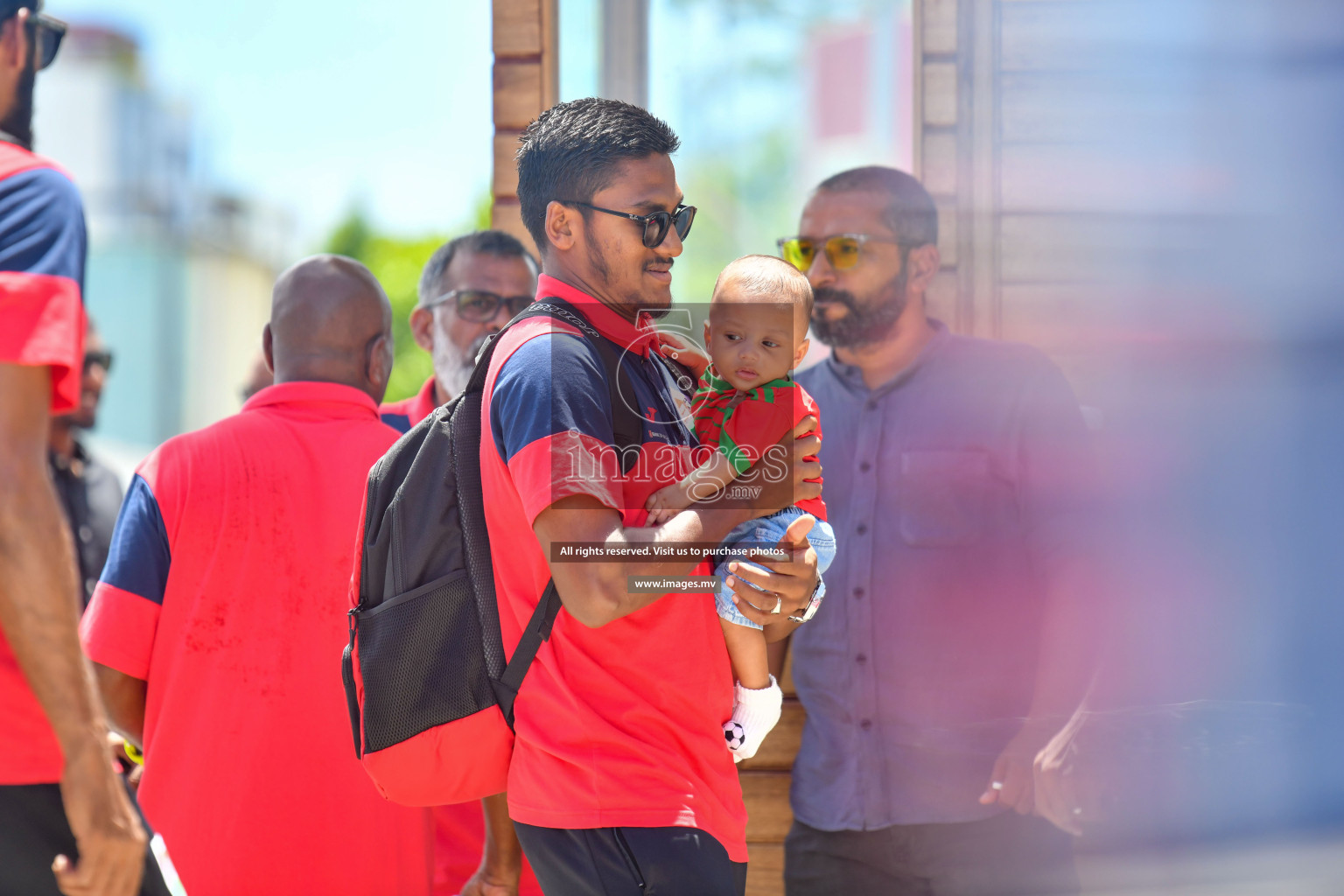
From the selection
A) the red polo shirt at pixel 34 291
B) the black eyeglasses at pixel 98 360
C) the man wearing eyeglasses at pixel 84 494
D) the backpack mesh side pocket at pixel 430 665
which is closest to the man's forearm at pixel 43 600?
the red polo shirt at pixel 34 291

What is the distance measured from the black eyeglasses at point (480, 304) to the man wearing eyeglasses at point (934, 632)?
3.37ft

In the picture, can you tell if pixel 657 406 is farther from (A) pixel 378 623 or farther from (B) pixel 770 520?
(A) pixel 378 623

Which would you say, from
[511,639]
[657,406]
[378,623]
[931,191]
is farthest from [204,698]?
[931,191]

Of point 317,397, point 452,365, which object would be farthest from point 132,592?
point 452,365

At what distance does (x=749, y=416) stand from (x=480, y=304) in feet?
5.81

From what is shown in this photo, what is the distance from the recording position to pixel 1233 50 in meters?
1.66

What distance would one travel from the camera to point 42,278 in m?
1.63

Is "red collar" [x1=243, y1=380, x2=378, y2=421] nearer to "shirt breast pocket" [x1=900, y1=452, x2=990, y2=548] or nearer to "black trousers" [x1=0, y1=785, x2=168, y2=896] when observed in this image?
"black trousers" [x1=0, y1=785, x2=168, y2=896]

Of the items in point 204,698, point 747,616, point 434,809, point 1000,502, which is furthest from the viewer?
point 1000,502

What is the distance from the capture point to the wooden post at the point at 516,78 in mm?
3762

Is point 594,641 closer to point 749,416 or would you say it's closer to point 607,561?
point 607,561

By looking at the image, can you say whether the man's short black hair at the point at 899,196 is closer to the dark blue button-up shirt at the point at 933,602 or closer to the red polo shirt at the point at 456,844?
the dark blue button-up shirt at the point at 933,602

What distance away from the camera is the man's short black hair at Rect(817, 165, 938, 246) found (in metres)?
3.34

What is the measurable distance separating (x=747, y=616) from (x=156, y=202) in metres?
36.6
